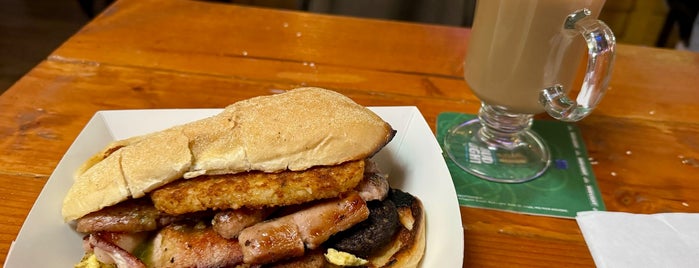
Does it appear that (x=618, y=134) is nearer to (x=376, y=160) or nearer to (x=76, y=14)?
(x=376, y=160)

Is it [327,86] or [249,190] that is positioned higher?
[249,190]

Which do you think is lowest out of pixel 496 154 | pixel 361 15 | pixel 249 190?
pixel 361 15

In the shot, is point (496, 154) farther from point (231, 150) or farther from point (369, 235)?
point (231, 150)

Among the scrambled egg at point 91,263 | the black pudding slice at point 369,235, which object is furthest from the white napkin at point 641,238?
the scrambled egg at point 91,263

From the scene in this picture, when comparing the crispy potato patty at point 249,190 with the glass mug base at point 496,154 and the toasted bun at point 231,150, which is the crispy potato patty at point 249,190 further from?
the glass mug base at point 496,154

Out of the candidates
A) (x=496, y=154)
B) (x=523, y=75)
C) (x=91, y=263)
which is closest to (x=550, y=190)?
(x=496, y=154)

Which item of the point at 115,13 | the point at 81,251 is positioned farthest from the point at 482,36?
the point at 115,13
